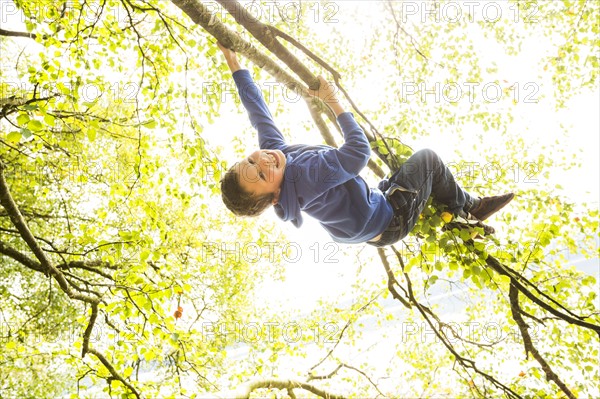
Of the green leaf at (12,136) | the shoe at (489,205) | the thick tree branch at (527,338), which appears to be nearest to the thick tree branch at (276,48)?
the green leaf at (12,136)

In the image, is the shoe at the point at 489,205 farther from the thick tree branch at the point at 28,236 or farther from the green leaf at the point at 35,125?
the thick tree branch at the point at 28,236

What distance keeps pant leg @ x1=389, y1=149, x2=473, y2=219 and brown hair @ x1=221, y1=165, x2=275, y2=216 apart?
110cm

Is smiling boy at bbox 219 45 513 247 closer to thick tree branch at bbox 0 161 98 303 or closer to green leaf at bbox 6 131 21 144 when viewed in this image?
green leaf at bbox 6 131 21 144

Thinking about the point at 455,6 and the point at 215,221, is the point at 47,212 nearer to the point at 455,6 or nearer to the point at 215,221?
the point at 215,221

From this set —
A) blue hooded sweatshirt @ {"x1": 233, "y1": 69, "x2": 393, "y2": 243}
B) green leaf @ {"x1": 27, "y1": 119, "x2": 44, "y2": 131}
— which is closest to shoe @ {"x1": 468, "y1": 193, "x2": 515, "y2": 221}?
blue hooded sweatshirt @ {"x1": 233, "y1": 69, "x2": 393, "y2": 243}

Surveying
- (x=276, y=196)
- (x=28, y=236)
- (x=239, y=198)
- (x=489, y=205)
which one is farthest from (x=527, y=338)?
(x=28, y=236)

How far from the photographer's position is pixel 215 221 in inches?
447

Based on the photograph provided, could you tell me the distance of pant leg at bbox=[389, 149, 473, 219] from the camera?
10.2 feet

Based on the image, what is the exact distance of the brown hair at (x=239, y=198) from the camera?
2.81 metres

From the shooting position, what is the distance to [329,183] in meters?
2.72

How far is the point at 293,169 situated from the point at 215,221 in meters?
8.84

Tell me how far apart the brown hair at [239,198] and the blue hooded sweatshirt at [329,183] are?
0.15 meters

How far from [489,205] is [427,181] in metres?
0.83

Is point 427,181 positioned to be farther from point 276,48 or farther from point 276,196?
point 276,48
